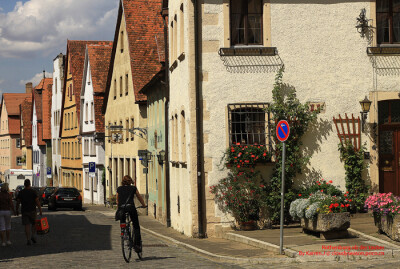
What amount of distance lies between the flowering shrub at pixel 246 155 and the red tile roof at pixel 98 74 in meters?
34.3

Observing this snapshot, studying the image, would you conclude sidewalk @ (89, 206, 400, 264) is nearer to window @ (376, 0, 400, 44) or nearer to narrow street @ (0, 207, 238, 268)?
narrow street @ (0, 207, 238, 268)

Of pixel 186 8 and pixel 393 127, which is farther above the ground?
pixel 186 8

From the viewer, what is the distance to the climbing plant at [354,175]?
19391 mm

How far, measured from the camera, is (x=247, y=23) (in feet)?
64.6

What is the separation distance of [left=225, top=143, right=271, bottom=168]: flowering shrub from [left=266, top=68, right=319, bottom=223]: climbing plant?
0.40 metres

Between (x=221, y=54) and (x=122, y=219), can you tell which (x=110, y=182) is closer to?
(x=221, y=54)

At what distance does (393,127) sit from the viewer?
1962 cm

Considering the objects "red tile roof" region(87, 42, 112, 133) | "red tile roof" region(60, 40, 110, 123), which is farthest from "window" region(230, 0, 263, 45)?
"red tile roof" region(60, 40, 110, 123)

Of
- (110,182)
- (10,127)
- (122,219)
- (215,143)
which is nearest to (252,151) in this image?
(215,143)

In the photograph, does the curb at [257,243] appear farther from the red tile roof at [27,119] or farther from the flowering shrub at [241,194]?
the red tile roof at [27,119]

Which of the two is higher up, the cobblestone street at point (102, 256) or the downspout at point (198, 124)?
the downspout at point (198, 124)

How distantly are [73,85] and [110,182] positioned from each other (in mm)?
14209

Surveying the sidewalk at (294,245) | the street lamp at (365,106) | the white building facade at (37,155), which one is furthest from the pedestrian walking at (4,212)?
the white building facade at (37,155)

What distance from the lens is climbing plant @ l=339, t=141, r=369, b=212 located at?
19391 mm
